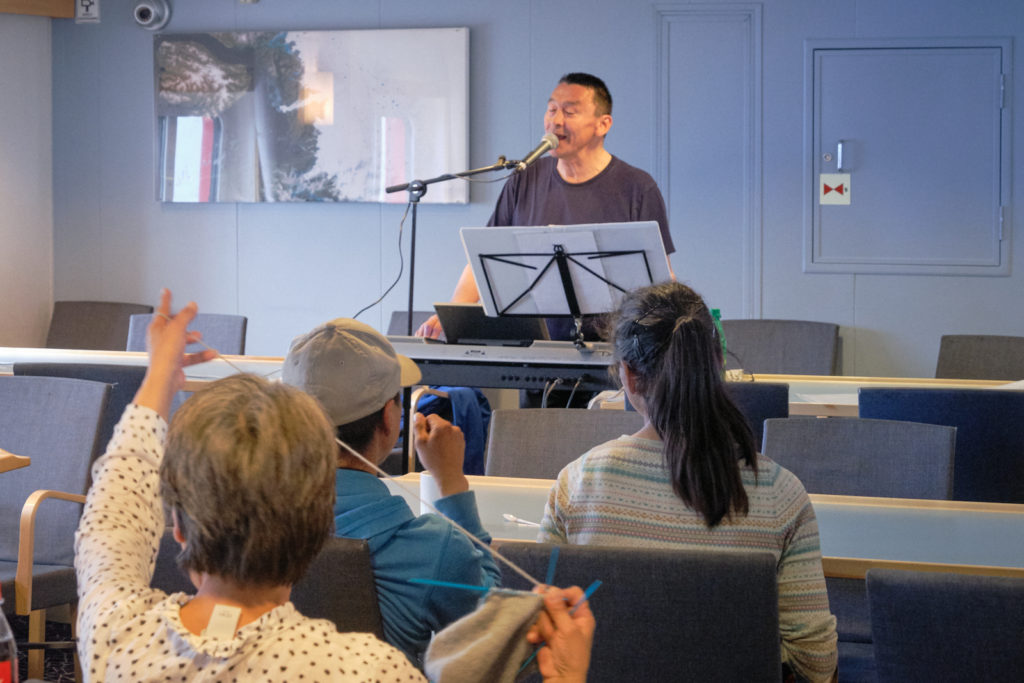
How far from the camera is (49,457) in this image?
104 inches

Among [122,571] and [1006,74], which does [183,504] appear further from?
[1006,74]

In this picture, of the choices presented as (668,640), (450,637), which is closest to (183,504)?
(450,637)

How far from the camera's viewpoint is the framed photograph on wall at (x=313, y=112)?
5.47 metres

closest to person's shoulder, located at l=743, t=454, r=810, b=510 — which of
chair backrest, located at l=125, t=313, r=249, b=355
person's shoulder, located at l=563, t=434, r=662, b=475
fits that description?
person's shoulder, located at l=563, t=434, r=662, b=475

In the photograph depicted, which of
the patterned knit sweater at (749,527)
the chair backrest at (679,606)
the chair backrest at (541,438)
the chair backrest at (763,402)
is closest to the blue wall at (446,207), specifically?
the chair backrest at (763,402)

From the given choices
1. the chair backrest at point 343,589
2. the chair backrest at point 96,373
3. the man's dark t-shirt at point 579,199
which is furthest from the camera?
the man's dark t-shirt at point 579,199

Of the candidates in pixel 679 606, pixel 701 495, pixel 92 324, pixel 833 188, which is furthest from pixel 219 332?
pixel 679 606

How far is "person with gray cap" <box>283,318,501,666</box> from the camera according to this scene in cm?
136

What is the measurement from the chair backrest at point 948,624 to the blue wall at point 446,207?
13.9 ft

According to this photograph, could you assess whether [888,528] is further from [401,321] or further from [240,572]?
[401,321]

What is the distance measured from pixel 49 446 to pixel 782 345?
3393 mm

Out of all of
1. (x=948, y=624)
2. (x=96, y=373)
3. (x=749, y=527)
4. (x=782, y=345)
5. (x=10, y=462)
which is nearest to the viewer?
(x=948, y=624)

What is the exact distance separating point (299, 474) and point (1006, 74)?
5055mm

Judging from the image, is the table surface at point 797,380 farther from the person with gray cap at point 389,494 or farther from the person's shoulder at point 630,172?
the person with gray cap at point 389,494
